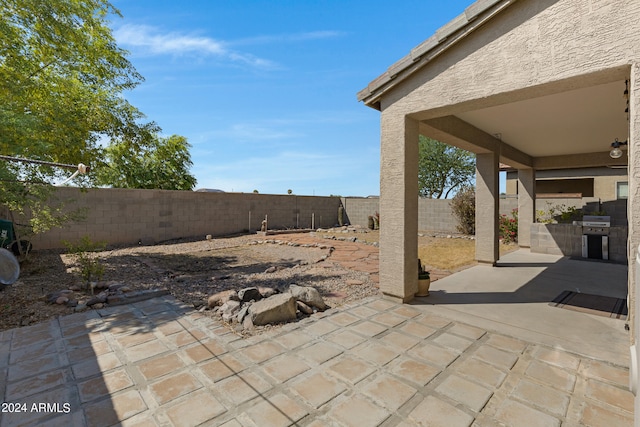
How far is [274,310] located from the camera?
13.3ft

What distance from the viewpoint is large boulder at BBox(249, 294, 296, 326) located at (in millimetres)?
3973

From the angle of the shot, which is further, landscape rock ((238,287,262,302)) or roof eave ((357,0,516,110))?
landscape rock ((238,287,262,302))

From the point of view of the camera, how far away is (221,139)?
620 inches

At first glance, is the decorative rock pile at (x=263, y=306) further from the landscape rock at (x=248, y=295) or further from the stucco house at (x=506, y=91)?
the stucco house at (x=506, y=91)

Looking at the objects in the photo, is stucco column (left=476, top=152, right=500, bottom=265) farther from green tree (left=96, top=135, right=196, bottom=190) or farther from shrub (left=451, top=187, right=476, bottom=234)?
green tree (left=96, top=135, right=196, bottom=190)

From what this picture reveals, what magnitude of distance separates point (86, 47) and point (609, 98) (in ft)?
38.3

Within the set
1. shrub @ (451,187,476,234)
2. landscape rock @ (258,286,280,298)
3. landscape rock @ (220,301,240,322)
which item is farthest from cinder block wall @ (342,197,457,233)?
landscape rock @ (220,301,240,322)

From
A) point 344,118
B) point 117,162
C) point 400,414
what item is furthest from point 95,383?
point 117,162

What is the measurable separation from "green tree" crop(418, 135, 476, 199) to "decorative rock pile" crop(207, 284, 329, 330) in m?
22.2

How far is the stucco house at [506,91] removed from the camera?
2998 millimetres

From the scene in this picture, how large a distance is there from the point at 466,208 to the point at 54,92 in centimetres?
1575

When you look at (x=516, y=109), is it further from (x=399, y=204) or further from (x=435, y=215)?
(x=435, y=215)

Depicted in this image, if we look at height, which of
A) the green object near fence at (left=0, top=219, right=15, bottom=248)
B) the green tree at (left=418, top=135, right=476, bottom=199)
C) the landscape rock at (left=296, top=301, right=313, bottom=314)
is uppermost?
the green tree at (left=418, top=135, right=476, bottom=199)

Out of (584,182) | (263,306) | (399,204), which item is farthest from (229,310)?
(584,182)
